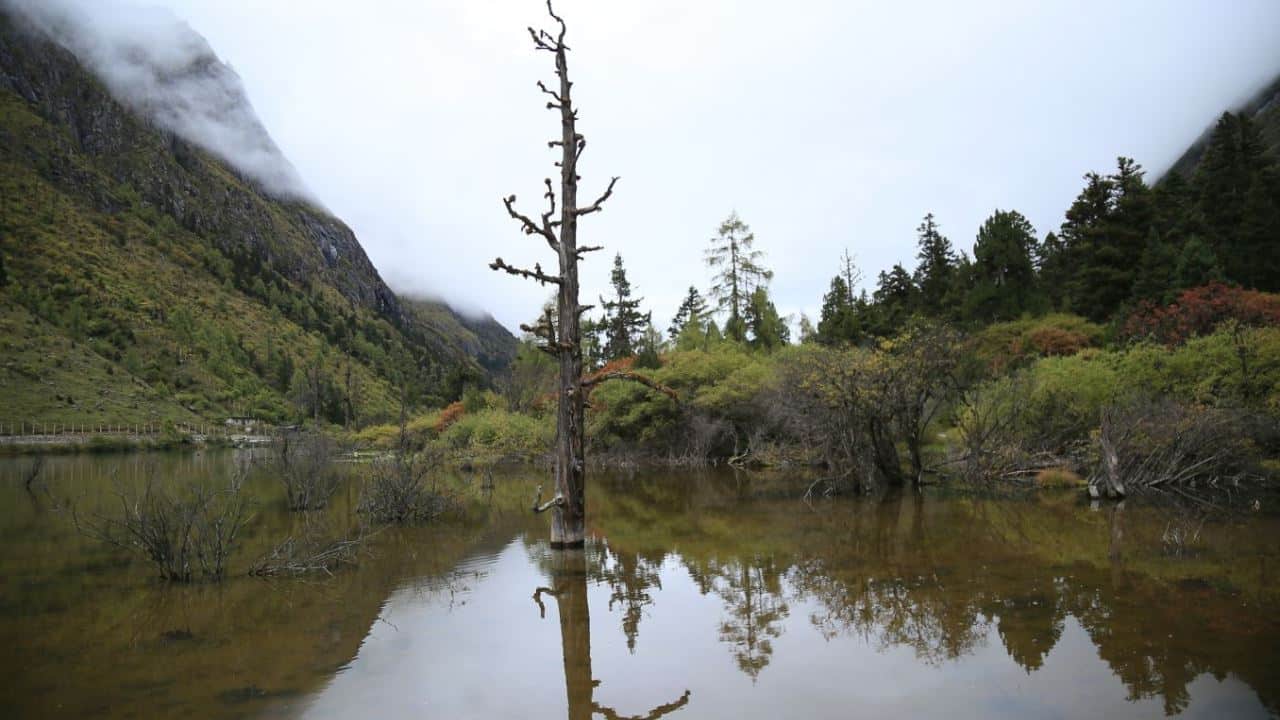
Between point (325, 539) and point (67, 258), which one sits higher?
point (67, 258)

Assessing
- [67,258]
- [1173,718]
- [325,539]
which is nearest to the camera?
[1173,718]

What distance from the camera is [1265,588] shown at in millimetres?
8016

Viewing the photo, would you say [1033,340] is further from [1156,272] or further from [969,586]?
[969,586]

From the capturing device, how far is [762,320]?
48.2 m

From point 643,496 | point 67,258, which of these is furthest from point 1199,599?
point 67,258

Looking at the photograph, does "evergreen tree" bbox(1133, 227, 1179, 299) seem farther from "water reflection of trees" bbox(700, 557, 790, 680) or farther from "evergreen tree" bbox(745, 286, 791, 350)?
"water reflection of trees" bbox(700, 557, 790, 680)

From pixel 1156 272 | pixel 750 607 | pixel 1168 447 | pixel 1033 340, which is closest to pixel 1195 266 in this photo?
pixel 1156 272

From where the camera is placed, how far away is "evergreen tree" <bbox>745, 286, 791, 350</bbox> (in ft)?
157

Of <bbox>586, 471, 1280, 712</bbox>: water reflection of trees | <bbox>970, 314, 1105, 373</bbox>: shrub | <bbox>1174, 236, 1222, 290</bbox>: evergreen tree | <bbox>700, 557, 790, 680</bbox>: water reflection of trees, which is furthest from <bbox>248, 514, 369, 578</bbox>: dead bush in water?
<bbox>1174, 236, 1222, 290</bbox>: evergreen tree

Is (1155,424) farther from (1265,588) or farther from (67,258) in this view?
(67,258)

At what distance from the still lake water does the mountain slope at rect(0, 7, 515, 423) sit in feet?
115

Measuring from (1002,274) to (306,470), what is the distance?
43.8 metres

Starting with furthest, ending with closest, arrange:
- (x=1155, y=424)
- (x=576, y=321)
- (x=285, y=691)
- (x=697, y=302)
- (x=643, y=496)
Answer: (x=697, y=302) < (x=643, y=496) < (x=1155, y=424) < (x=576, y=321) < (x=285, y=691)

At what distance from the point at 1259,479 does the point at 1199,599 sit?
45.3 feet
